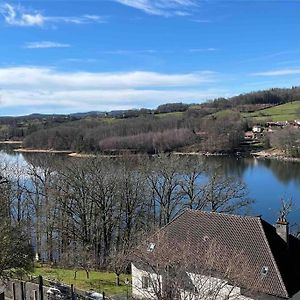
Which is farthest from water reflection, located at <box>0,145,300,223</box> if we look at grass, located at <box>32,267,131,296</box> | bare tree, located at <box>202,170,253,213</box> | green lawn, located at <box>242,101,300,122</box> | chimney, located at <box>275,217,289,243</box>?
green lawn, located at <box>242,101,300,122</box>

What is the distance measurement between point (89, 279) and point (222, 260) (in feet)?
34.0

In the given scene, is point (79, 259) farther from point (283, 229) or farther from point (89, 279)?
point (283, 229)

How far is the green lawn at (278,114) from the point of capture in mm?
148750

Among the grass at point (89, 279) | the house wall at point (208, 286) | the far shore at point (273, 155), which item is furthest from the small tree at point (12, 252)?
the far shore at point (273, 155)

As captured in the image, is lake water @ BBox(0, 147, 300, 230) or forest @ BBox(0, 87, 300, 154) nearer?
lake water @ BBox(0, 147, 300, 230)

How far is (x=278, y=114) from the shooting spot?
158 m

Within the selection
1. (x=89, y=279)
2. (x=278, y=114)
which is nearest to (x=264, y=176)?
(x=89, y=279)

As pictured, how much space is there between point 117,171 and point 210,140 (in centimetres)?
8157

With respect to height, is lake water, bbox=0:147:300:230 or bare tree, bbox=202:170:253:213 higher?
bare tree, bbox=202:170:253:213

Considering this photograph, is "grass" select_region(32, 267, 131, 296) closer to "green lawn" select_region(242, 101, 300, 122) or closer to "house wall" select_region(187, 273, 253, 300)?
"house wall" select_region(187, 273, 253, 300)

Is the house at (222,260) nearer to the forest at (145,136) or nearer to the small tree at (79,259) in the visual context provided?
the small tree at (79,259)

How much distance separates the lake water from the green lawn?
5240cm

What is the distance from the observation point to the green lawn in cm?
14875

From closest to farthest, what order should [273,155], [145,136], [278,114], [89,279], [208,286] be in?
[208,286]
[89,279]
[273,155]
[145,136]
[278,114]
